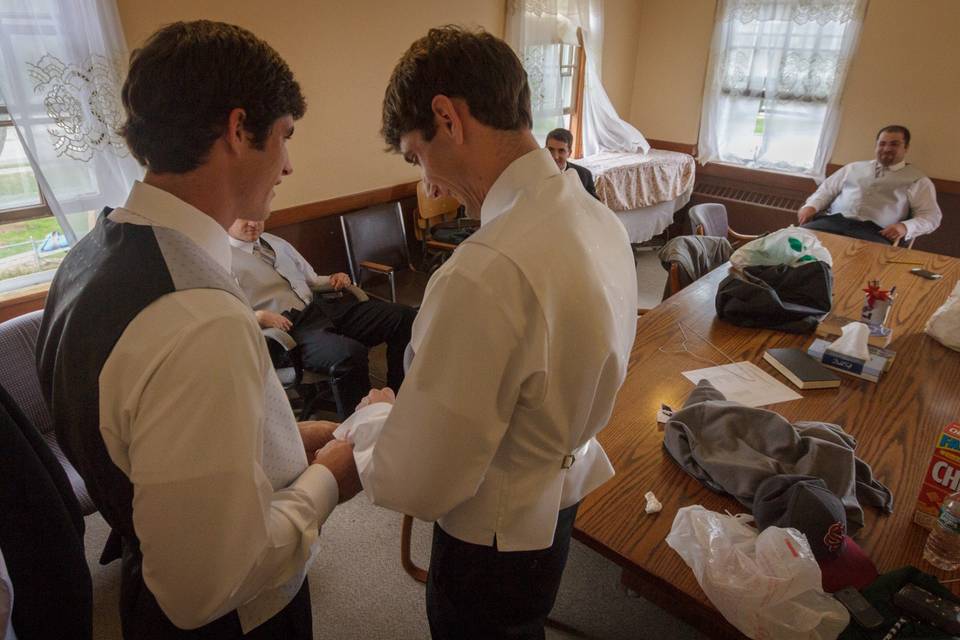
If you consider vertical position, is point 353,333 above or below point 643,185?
below

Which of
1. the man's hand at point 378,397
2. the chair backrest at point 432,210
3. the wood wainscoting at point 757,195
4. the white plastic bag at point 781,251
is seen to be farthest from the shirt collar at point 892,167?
the man's hand at point 378,397

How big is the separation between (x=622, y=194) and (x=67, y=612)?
415cm

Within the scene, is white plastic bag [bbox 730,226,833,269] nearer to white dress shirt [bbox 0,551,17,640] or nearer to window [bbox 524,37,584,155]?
window [bbox 524,37,584,155]

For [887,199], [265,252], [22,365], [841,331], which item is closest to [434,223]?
[265,252]

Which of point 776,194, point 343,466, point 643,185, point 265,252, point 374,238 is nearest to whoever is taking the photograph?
point 343,466

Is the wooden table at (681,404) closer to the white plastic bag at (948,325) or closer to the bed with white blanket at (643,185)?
the white plastic bag at (948,325)

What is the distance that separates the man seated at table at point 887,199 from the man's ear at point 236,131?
4.19 metres

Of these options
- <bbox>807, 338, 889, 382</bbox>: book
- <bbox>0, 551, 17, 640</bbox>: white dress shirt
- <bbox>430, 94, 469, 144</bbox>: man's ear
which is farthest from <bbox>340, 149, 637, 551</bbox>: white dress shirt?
<bbox>807, 338, 889, 382</bbox>: book

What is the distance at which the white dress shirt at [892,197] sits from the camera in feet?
12.4

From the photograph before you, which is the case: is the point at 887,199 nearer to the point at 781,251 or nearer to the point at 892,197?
the point at 892,197

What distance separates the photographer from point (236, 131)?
0.76m

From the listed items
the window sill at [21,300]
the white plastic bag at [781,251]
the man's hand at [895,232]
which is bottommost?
the man's hand at [895,232]

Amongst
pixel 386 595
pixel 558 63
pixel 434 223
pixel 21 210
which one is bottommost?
pixel 386 595

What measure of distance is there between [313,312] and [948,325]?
2519 mm
